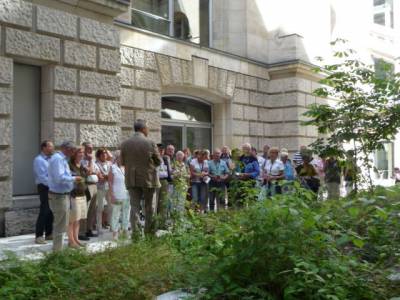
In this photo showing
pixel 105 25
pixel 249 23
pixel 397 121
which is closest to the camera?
pixel 397 121

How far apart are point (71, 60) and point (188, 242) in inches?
211

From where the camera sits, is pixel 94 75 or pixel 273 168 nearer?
pixel 94 75

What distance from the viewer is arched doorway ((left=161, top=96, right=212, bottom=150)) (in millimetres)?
13707

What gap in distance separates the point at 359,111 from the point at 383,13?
75.9 ft

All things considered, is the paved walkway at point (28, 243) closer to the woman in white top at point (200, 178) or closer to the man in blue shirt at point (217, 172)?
the woman in white top at point (200, 178)

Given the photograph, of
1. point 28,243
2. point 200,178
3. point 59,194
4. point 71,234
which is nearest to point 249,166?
point 200,178

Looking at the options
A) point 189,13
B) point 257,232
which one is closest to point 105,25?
point 189,13

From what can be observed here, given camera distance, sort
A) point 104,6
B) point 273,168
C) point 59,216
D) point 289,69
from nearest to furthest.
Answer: point 59,216 < point 104,6 < point 273,168 < point 289,69

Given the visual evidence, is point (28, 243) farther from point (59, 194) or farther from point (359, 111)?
point (359, 111)

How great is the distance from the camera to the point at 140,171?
757cm

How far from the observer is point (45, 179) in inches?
321

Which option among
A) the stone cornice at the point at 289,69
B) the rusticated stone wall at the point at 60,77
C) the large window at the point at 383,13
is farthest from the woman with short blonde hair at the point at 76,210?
the large window at the point at 383,13

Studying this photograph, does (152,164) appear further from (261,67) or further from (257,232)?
(261,67)

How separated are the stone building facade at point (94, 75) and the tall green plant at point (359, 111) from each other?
4.87 meters
